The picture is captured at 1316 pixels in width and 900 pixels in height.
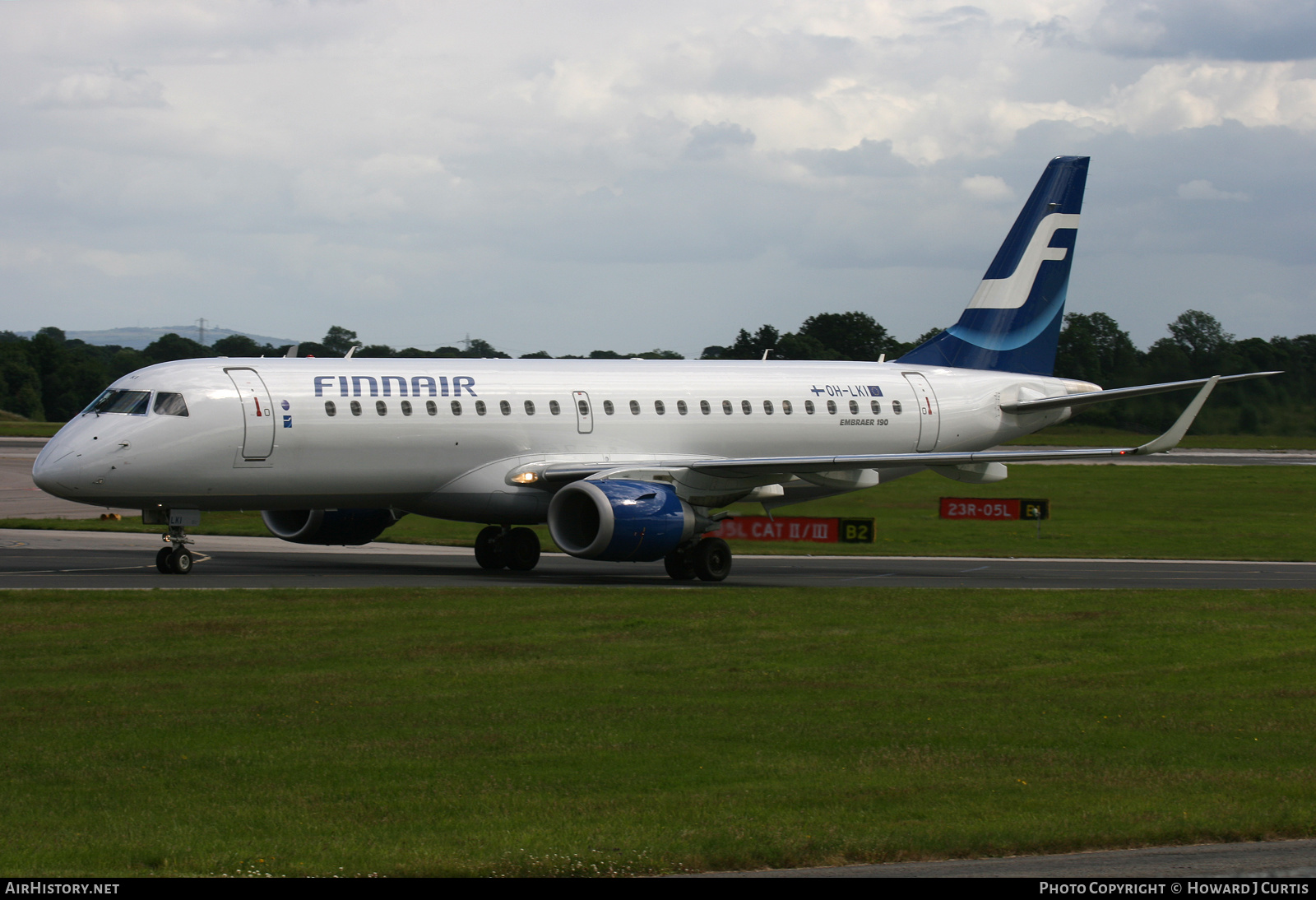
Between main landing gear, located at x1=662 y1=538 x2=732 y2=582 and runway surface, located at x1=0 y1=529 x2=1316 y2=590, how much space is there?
13.4 inches

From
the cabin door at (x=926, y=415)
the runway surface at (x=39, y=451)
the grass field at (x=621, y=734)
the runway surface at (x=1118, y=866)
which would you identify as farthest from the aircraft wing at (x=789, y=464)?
the runway surface at (x=1118, y=866)

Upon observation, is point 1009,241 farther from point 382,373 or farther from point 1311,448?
point 1311,448

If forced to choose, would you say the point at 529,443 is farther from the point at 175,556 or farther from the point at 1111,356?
the point at 1111,356

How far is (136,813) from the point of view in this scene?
34.5 ft

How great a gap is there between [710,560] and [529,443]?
4.35m

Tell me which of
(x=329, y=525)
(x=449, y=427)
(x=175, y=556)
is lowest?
(x=175, y=556)

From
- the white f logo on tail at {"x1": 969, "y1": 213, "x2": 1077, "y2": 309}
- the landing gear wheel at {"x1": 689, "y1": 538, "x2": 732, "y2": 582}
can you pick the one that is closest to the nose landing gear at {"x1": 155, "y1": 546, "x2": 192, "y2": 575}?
the landing gear wheel at {"x1": 689, "y1": 538, "x2": 732, "y2": 582}

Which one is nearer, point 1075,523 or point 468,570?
point 468,570

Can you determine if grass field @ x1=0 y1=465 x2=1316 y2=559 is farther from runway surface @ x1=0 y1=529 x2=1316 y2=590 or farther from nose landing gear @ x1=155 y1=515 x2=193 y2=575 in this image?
nose landing gear @ x1=155 y1=515 x2=193 y2=575

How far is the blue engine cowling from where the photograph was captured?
2756 centimetres

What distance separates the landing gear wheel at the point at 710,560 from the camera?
2966cm

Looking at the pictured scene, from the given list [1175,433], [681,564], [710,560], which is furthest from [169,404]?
[1175,433]

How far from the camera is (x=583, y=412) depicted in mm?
31047

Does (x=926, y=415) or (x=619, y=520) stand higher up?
(x=926, y=415)
